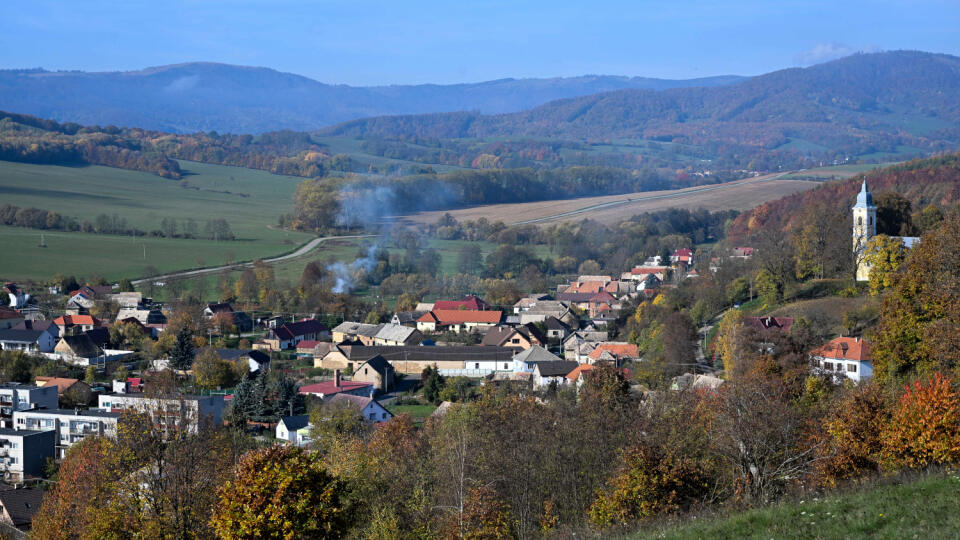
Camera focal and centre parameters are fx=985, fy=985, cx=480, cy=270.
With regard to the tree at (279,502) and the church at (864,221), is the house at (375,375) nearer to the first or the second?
the church at (864,221)

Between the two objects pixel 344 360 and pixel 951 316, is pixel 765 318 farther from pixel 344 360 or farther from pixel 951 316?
pixel 344 360

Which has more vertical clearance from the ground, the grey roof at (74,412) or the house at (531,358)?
the grey roof at (74,412)

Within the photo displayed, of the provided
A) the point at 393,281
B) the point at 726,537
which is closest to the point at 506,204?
the point at 393,281

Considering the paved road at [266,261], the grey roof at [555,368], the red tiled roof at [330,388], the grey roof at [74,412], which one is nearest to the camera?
the grey roof at [74,412]

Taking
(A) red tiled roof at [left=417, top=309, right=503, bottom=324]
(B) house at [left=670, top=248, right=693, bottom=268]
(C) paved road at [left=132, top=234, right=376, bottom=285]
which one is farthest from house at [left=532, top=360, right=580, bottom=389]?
(C) paved road at [left=132, top=234, right=376, bottom=285]

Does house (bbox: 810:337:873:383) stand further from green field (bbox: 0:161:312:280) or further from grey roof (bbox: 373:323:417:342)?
green field (bbox: 0:161:312:280)

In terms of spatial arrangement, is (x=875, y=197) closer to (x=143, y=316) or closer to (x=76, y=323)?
(x=143, y=316)

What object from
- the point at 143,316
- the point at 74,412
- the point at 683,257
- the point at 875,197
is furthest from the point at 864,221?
the point at 143,316

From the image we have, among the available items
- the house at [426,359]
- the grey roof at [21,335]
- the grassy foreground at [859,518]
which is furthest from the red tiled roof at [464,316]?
the grassy foreground at [859,518]

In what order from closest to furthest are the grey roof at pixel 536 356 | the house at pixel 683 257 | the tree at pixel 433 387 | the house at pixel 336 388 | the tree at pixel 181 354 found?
the house at pixel 336 388, the tree at pixel 433 387, the tree at pixel 181 354, the grey roof at pixel 536 356, the house at pixel 683 257
